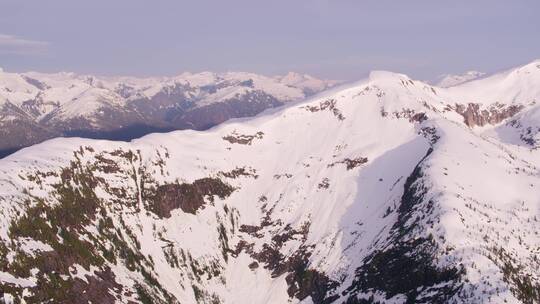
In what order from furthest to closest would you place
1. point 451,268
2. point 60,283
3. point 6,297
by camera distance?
point 60,283 → point 451,268 → point 6,297

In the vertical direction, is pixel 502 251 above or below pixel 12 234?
below

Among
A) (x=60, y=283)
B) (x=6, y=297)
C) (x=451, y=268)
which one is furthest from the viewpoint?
(x=60, y=283)

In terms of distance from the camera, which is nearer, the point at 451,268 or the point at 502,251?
the point at 451,268

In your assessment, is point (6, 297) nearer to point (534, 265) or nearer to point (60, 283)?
point (60, 283)

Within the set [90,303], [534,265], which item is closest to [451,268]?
[534,265]

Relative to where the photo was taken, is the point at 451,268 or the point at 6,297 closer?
the point at 6,297

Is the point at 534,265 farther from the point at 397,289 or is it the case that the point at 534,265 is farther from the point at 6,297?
the point at 6,297

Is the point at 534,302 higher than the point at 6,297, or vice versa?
the point at 6,297

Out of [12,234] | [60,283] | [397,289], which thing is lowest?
[397,289]

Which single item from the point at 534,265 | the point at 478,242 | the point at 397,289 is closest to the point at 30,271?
the point at 397,289
